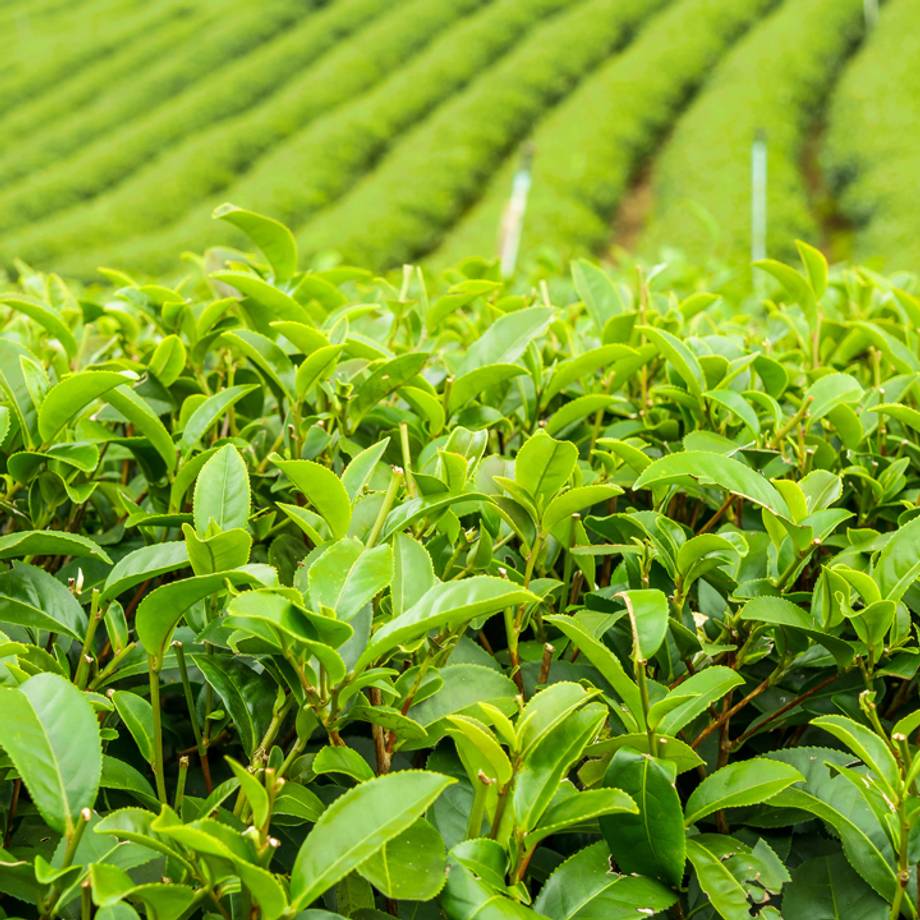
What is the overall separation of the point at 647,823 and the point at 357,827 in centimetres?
22

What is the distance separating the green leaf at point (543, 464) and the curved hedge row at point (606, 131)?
9942mm

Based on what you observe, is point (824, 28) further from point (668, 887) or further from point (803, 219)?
point (668, 887)

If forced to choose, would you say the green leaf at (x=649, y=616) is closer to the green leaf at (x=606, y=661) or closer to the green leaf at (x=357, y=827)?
the green leaf at (x=606, y=661)

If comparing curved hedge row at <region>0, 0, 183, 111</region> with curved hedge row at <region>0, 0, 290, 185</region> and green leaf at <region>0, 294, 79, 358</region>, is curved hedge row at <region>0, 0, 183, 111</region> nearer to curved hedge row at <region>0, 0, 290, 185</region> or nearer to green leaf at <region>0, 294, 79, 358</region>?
curved hedge row at <region>0, 0, 290, 185</region>

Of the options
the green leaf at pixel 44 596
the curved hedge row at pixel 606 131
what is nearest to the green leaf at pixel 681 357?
the green leaf at pixel 44 596

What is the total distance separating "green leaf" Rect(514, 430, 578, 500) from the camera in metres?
0.77

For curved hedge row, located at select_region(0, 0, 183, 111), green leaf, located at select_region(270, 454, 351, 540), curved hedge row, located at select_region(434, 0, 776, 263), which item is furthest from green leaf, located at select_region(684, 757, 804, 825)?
curved hedge row, located at select_region(0, 0, 183, 111)

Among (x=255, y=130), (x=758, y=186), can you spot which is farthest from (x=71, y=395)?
(x=255, y=130)

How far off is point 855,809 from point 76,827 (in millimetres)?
571

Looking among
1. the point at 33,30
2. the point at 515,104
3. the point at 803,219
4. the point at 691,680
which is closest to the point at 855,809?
the point at 691,680

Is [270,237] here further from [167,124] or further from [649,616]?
[167,124]

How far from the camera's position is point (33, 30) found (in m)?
16.6

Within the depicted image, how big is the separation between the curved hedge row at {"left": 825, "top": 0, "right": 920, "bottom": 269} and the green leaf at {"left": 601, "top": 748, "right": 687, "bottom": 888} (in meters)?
9.47

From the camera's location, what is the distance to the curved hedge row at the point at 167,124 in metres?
13.0
